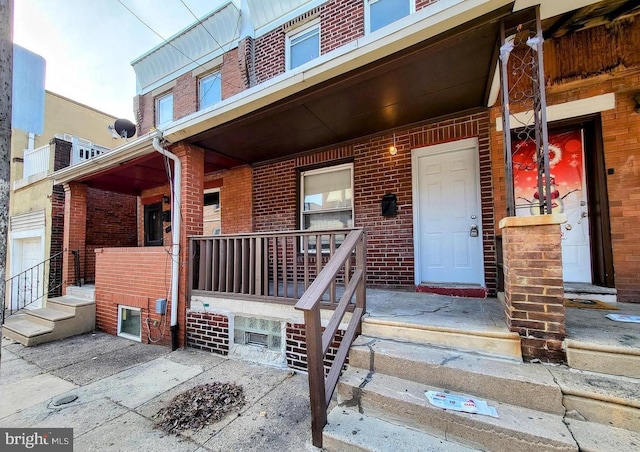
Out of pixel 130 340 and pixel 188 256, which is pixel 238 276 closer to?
pixel 188 256

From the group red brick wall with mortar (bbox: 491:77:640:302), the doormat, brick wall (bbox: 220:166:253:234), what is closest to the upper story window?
red brick wall with mortar (bbox: 491:77:640:302)

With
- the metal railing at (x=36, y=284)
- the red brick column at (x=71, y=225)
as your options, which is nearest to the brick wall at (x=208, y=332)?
the red brick column at (x=71, y=225)

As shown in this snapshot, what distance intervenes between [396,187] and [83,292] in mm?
6335

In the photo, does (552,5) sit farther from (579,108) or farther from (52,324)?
(52,324)

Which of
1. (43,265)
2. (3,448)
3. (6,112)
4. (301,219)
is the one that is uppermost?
(6,112)

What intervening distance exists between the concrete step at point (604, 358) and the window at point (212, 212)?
5.55m

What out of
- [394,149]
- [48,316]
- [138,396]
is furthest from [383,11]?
[48,316]

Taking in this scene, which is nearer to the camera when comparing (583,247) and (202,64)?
(583,247)

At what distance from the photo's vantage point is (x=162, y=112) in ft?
25.6

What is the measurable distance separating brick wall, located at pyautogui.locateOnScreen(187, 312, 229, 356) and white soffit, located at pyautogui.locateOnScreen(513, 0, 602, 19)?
4274mm

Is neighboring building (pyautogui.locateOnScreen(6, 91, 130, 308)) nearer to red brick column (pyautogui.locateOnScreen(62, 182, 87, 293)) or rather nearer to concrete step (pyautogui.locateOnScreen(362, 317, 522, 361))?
red brick column (pyautogui.locateOnScreen(62, 182, 87, 293))

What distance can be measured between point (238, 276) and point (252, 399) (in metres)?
1.51

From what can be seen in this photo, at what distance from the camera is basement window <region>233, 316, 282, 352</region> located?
3.41 metres

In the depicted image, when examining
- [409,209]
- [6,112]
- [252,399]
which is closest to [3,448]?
[252,399]
